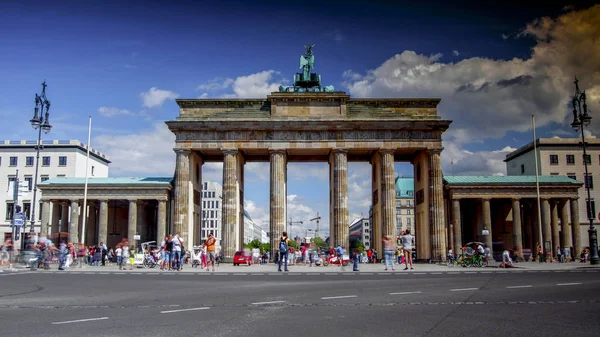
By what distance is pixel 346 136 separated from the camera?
56.0 m

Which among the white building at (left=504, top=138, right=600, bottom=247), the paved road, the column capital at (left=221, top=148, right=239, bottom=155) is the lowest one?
the paved road

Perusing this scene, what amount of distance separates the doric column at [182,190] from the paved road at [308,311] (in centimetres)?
3818

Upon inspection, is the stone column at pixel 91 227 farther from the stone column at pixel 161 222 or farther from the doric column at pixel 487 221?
the doric column at pixel 487 221

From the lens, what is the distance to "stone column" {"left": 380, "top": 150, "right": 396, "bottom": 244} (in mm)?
54750

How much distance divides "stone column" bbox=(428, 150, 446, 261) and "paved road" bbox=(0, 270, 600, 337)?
37434mm

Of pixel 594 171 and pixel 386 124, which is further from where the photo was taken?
pixel 594 171

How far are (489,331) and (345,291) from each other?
7459 mm

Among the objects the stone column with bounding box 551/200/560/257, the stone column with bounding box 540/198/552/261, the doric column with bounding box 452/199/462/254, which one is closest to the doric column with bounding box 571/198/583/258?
the stone column with bounding box 551/200/560/257

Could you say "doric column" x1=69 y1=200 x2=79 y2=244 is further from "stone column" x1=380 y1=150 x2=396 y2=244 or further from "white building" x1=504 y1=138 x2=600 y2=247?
"white building" x1=504 y1=138 x2=600 y2=247

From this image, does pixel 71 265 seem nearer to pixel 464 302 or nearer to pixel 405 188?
pixel 464 302

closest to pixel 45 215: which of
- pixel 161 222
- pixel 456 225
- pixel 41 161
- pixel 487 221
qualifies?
pixel 161 222

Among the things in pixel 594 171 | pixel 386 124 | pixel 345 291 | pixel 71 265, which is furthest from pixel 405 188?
pixel 345 291

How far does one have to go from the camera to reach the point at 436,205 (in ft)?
182

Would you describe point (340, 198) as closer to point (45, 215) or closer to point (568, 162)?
point (45, 215)
